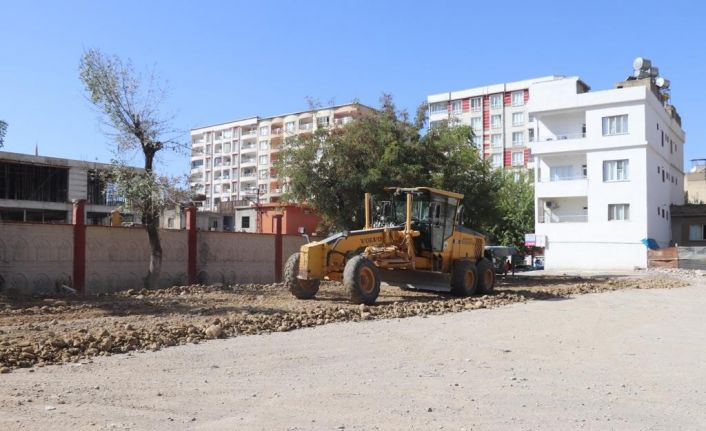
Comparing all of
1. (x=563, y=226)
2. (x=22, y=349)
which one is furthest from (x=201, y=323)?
(x=563, y=226)

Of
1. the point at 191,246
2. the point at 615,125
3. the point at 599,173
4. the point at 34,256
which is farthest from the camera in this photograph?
the point at 599,173

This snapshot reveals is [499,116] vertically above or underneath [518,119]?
above

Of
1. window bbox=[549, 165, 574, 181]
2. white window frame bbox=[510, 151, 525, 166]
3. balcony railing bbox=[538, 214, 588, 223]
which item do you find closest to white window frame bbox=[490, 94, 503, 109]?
white window frame bbox=[510, 151, 525, 166]

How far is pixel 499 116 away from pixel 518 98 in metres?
3.47

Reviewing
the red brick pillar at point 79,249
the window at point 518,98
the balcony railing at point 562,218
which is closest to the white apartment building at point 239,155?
the window at point 518,98

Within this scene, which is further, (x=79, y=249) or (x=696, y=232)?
(x=696, y=232)

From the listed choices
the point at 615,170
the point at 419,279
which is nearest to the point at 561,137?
the point at 615,170

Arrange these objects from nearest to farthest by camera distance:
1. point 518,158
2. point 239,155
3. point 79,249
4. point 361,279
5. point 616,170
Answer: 1. point 361,279
2. point 79,249
3. point 616,170
4. point 518,158
5. point 239,155

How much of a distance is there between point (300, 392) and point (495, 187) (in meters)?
23.6

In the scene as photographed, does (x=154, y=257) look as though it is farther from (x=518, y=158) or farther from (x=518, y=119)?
(x=518, y=119)

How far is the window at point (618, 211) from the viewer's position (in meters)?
46.2

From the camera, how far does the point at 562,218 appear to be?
163 feet

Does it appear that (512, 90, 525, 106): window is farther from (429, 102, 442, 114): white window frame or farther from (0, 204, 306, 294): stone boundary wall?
(0, 204, 306, 294): stone boundary wall

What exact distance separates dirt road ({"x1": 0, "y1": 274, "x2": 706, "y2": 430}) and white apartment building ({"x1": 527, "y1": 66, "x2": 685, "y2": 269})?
36093mm
